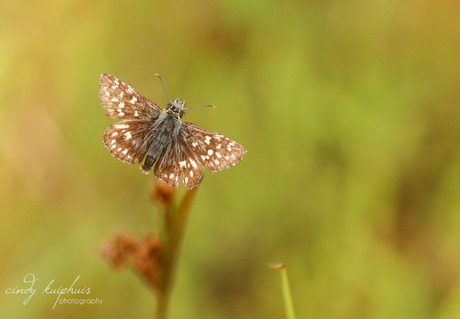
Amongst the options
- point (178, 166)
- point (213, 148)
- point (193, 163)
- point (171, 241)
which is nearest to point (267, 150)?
point (213, 148)

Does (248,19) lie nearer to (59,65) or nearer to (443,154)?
(59,65)

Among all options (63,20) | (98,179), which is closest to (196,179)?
(98,179)

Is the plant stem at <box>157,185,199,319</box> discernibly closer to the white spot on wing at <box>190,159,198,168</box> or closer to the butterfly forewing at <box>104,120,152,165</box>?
the white spot on wing at <box>190,159,198,168</box>

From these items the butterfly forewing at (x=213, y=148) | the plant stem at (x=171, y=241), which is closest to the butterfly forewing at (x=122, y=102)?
the butterfly forewing at (x=213, y=148)

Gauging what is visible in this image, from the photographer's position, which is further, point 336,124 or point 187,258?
point 336,124

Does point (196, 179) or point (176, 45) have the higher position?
point (176, 45)

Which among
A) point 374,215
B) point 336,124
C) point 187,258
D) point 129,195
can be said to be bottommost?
point 187,258

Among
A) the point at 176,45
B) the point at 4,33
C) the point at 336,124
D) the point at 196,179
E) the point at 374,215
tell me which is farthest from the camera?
the point at 176,45
